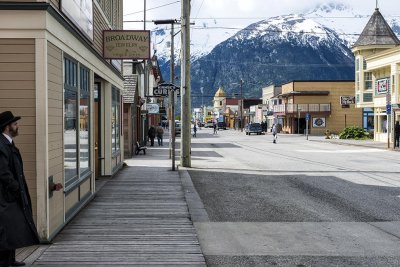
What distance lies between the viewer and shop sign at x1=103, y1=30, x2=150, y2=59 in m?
14.1

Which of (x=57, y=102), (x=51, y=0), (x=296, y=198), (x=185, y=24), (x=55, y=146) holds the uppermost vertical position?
(x=185, y=24)

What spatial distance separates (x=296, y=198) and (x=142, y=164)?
10029 mm

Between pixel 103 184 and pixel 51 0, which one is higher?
pixel 51 0

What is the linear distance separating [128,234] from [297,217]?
10.9 ft

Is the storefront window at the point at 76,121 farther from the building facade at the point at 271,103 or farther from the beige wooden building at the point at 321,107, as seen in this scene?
the building facade at the point at 271,103

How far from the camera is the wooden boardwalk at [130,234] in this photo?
697 centimetres

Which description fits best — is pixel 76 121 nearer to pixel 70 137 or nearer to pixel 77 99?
pixel 77 99

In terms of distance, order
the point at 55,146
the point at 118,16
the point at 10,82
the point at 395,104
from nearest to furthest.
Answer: the point at 10,82 → the point at 55,146 → the point at 118,16 → the point at 395,104

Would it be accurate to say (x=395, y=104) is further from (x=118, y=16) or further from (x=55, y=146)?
(x=55, y=146)

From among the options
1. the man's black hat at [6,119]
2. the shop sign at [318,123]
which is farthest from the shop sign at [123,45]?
the shop sign at [318,123]

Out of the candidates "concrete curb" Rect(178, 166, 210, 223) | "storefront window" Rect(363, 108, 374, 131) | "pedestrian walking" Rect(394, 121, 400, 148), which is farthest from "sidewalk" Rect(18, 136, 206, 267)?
"storefront window" Rect(363, 108, 374, 131)

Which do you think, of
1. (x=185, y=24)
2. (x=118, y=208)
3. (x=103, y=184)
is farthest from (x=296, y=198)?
(x=185, y=24)

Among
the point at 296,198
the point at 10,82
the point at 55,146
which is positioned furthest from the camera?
the point at 296,198

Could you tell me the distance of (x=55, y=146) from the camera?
26.3 feet
